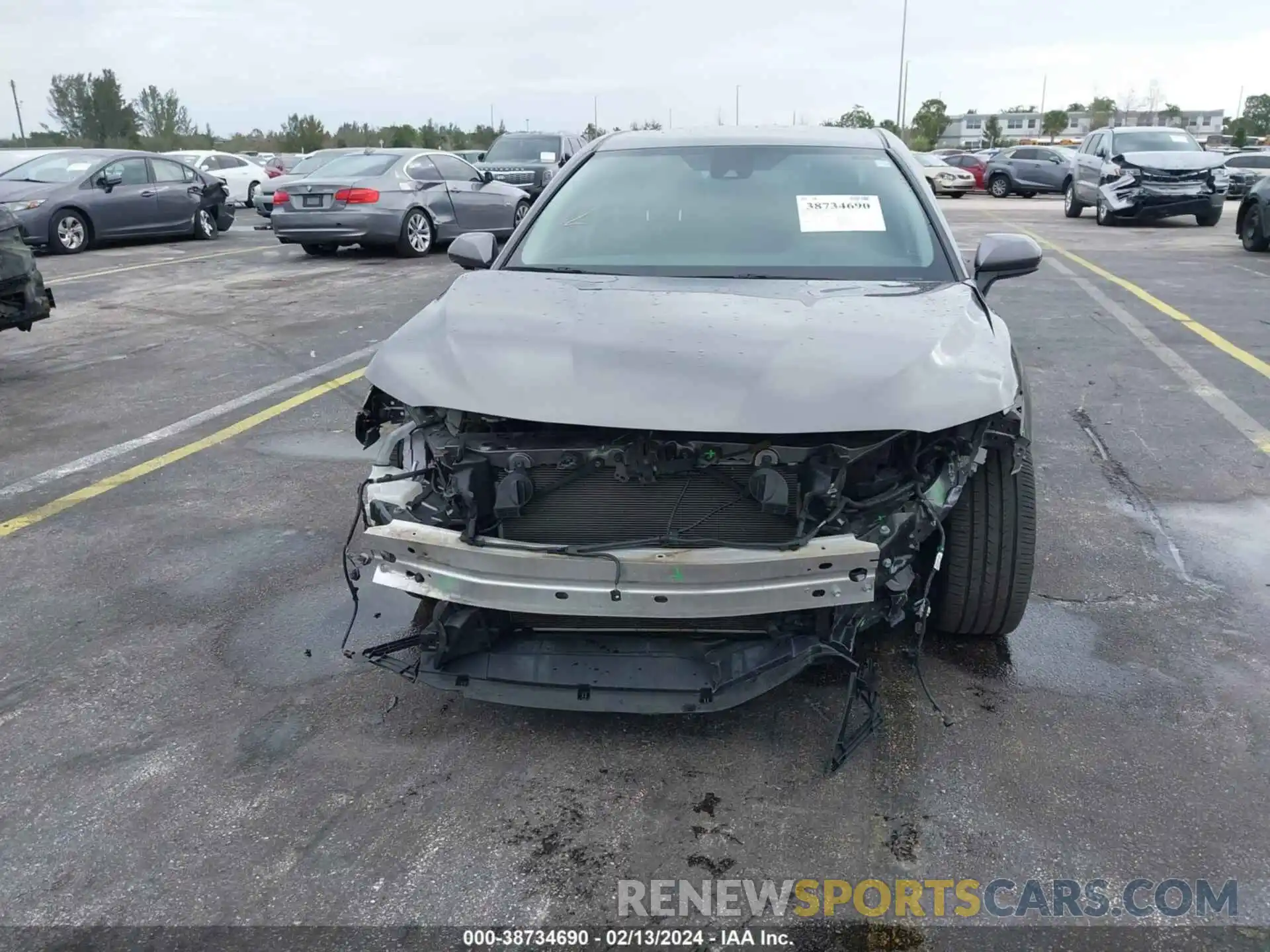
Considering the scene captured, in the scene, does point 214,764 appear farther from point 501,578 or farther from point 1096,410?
point 1096,410

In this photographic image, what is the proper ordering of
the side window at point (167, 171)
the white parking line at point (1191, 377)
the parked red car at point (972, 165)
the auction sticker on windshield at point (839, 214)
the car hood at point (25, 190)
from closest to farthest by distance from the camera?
the auction sticker on windshield at point (839, 214) → the white parking line at point (1191, 377) → the car hood at point (25, 190) → the side window at point (167, 171) → the parked red car at point (972, 165)

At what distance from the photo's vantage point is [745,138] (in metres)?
4.64

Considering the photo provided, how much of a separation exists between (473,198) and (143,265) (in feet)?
15.0

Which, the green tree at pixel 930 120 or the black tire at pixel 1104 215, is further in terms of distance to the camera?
the green tree at pixel 930 120

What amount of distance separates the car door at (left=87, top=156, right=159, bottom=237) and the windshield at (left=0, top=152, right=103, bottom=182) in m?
0.23

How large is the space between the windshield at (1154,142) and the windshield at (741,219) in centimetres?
1723

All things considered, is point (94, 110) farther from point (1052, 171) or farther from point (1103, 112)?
point (1103, 112)

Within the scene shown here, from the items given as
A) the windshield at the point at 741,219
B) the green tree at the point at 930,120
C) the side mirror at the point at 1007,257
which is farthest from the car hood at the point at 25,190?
the green tree at the point at 930,120

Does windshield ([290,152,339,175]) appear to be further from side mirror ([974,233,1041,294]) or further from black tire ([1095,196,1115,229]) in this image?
black tire ([1095,196,1115,229])

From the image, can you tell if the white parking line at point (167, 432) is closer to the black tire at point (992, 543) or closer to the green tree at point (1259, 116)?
the black tire at point (992, 543)

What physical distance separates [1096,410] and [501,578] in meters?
5.17

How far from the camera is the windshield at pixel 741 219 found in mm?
3939

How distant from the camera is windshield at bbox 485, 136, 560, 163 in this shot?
19.0 m

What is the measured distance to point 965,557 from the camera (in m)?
3.40
